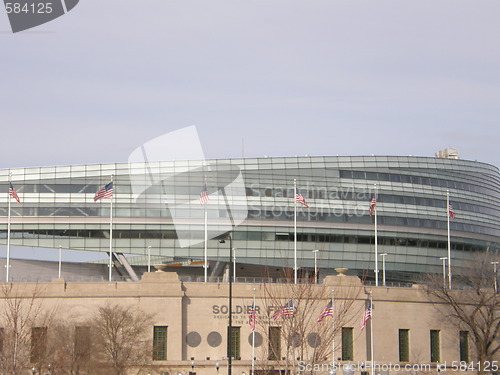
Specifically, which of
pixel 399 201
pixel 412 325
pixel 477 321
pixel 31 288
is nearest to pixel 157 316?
pixel 31 288

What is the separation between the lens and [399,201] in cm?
11206

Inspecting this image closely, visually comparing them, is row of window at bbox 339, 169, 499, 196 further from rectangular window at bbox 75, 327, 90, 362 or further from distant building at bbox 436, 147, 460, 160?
rectangular window at bbox 75, 327, 90, 362

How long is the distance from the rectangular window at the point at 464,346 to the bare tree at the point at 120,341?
32.3 m

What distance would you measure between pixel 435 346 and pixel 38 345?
3868cm

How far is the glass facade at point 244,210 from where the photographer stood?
10488cm

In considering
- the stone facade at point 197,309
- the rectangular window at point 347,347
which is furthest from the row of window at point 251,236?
the rectangular window at point 347,347

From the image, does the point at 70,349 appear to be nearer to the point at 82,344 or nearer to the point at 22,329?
the point at 82,344

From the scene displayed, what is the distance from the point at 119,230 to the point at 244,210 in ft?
48.5

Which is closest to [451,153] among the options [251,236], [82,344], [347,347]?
[251,236]

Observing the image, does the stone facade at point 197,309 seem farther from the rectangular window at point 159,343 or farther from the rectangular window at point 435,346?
the rectangular window at point 435,346

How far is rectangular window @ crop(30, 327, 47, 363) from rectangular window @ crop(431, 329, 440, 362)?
3732cm

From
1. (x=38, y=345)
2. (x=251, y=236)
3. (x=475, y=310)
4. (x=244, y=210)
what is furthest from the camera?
(x=251, y=236)

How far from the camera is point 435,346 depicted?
88.6 meters

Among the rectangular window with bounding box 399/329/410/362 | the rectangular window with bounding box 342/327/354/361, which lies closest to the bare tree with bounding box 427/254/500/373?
the rectangular window with bounding box 399/329/410/362
